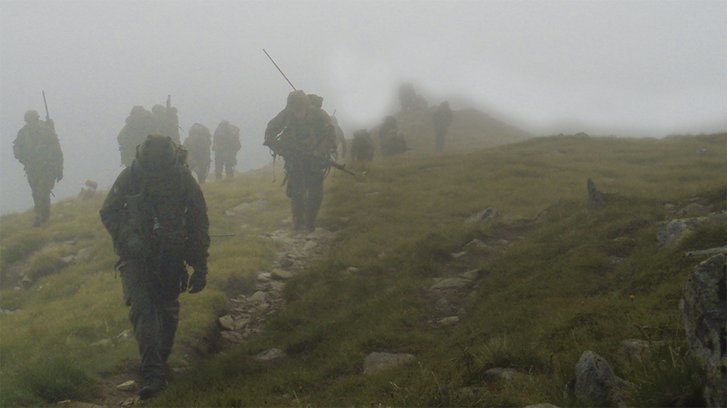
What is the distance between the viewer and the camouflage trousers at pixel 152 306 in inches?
335

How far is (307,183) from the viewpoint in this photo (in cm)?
1833

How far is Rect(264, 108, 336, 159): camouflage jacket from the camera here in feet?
59.1

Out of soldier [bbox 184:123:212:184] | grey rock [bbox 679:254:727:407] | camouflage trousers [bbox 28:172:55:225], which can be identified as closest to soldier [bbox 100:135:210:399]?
grey rock [bbox 679:254:727:407]

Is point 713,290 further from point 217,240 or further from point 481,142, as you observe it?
point 481,142

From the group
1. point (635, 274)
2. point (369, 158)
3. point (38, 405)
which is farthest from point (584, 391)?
point (369, 158)

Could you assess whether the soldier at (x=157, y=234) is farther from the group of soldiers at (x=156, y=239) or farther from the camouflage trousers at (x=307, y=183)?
the camouflage trousers at (x=307, y=183)

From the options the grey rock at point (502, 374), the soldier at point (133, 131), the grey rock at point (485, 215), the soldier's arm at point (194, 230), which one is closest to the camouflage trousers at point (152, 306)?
the soldier's arm at point (194, 230)

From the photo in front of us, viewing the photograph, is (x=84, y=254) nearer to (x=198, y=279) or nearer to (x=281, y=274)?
(x=281, y=274)

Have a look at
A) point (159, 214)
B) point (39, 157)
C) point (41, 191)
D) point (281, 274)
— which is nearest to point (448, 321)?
point (159, 214)

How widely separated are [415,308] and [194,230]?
153 inches

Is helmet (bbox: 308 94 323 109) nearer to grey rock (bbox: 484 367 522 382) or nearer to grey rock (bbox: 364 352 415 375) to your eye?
grey rock (bbox: 364 352 415 375)

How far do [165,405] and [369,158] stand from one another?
87.7 ft

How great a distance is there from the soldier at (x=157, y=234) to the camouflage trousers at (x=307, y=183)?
8.61m

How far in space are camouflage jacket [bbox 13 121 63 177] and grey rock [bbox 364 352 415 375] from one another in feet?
87.1
